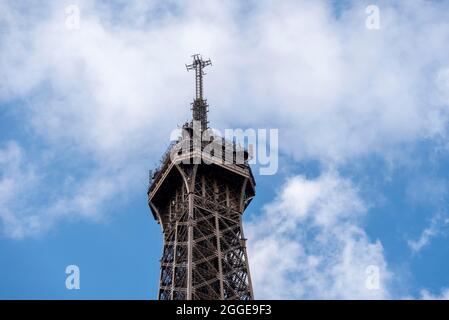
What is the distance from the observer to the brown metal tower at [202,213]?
9812cm

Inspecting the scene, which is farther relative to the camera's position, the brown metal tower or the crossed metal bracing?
the brown metal tower

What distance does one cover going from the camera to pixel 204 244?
102 metres

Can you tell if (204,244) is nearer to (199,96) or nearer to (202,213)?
(202,213)

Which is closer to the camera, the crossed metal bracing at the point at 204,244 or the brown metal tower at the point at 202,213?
the crossed metal bracing at the point at 204,244

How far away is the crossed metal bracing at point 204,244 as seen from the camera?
9712 centimetres

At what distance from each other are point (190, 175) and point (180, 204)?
3.72 meters

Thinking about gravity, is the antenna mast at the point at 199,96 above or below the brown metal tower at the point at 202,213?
above

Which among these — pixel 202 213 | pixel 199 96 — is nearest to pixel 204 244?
pixel 202 213

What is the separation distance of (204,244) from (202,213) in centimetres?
412

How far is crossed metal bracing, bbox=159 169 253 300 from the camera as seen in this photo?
9712 centimetres

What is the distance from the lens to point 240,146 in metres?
110
